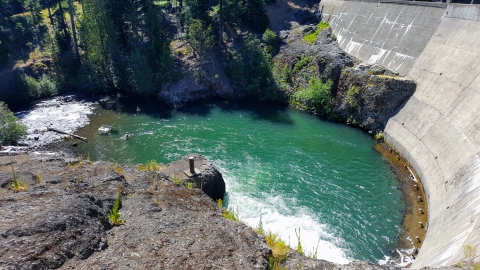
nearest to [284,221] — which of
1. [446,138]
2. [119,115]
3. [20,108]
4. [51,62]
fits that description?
[446,138]

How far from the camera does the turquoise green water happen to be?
22.7 m

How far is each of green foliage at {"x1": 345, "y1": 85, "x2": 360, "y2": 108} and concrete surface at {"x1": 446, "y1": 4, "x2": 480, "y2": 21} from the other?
39.5 feet

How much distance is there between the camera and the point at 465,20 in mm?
32438

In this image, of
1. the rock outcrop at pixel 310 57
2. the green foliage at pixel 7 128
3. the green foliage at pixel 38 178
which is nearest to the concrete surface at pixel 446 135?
the rock outcrop at pixel 310 57

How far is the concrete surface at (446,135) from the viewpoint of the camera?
729 inches

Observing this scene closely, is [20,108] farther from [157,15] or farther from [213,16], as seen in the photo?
[213,16]

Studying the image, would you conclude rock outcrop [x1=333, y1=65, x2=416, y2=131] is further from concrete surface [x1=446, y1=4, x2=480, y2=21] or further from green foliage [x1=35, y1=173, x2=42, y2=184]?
green foliage [x1=35, y1=173, x2=42, y2=184]

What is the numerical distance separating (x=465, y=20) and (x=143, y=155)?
34.7 meters

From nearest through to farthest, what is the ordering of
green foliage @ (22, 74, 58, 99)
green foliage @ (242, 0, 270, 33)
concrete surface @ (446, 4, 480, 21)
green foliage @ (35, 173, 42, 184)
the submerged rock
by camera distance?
green foliage @ (35, 173, 42, 184) < concrete surface @ (446, 4, 480, 21) < the submerged rock < green foliage @ (22, 74, 58, 99) < green foliage @ (242, 0, 270, 33)

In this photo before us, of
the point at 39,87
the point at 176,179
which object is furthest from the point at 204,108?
the point at 39,87

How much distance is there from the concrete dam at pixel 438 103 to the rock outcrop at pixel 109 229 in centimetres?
1034

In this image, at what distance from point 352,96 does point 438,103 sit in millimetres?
10062

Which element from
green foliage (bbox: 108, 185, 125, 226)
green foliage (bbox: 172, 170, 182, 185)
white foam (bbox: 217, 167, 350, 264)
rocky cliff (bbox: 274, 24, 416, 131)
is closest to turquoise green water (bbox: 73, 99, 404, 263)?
white foam (bbox: 217, 167, 350, 264)

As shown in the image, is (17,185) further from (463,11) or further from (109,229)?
(463,11)
